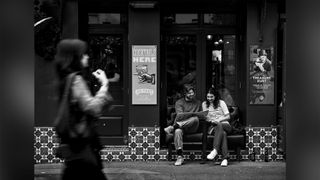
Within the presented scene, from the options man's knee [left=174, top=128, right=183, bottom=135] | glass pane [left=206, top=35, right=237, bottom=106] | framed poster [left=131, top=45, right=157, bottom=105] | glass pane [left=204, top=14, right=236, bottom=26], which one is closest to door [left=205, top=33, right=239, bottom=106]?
glass pane [left=206, top=35, right=237, bottom=106]

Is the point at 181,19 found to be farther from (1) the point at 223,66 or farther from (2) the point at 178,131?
(2) the point at 178,131

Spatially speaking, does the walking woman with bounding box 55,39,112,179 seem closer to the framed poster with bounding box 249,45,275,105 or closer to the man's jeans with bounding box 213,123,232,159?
the man's jeans with bounding box 213,123,232,159

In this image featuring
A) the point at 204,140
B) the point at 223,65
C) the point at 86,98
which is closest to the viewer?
the point at 86,98

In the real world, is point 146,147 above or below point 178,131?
below

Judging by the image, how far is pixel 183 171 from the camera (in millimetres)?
9703

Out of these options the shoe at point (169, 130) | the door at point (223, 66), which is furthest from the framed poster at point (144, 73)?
the door at point (223, 66)

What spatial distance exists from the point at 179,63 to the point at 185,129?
1.46 meters

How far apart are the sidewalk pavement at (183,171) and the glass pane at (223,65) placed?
1.47m

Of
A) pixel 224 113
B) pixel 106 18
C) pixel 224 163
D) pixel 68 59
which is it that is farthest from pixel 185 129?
pixel 68 59

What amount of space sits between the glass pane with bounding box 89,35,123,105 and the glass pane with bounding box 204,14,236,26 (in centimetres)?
172

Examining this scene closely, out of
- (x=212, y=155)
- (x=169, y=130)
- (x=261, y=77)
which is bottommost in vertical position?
(x=212, y=155)

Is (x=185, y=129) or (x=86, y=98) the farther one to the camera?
(x=185, y=129)

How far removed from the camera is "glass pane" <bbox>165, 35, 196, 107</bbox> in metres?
11.2

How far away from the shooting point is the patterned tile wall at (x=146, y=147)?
1055 cm
